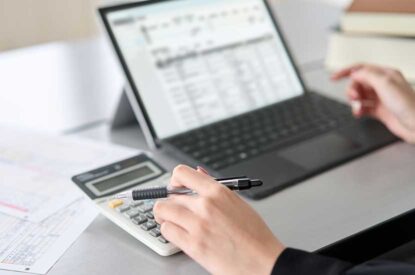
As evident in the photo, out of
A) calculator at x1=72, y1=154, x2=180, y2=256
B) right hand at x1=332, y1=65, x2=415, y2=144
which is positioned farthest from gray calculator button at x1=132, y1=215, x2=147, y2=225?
right hand at x1=332, y1=65, x2=415, y2=144

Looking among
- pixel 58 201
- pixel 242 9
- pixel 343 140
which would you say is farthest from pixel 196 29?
pixel 58 201

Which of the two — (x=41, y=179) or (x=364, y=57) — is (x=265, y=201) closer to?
(x=41, y=179)

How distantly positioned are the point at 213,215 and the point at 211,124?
Result: 0.38 m

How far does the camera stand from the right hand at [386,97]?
1105 millimetres

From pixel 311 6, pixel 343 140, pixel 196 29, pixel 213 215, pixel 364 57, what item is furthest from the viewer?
pixel 311 6

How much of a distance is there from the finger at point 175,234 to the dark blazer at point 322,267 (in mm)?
107

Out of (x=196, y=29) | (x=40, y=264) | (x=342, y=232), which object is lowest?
(x=342, y=232)

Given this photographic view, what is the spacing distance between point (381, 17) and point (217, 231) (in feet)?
2.39

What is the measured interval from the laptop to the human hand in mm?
191

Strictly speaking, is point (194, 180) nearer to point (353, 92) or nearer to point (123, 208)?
point (123, 208)

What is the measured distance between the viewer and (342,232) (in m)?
0.84

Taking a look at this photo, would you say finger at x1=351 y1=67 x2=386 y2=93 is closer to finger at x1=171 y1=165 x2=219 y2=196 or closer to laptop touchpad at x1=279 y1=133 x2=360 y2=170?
laptop touchpad at x1=279 y1=133 x2=360 y2=170

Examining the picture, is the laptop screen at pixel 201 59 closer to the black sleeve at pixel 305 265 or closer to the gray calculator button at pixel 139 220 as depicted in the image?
the gray calculator button at pixel 139 220

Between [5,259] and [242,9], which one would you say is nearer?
[5,259]
